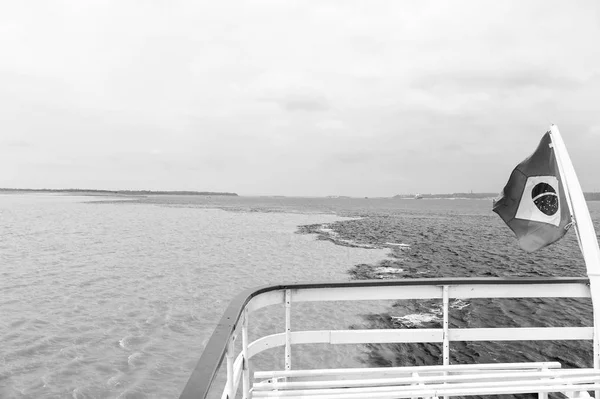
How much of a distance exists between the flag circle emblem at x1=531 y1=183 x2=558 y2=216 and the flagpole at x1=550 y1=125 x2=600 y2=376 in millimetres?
322

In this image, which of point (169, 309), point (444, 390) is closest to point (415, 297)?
point (444, 390)

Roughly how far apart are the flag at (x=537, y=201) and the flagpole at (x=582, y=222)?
0.20 metres

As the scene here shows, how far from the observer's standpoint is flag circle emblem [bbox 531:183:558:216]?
19.7 feet

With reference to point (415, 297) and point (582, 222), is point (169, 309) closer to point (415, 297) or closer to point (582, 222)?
point (415, 297)

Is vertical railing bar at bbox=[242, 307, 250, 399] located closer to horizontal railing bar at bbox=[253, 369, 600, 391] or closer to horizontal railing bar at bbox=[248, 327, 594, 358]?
→ horizontal railing bar at bbox=[253, 369, 600, 391]

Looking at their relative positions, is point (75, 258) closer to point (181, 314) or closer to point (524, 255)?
point (181, 314)

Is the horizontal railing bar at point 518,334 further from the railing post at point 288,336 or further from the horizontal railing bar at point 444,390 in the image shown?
the railing post at point 288,336

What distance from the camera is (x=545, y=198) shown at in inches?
242

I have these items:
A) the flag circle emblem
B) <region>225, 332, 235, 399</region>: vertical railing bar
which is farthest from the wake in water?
the flag circle emblem

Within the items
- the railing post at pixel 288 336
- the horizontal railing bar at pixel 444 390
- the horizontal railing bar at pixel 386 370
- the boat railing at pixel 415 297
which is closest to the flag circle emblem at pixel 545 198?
the boat railing at pixel 415 297

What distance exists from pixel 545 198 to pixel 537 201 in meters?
0.12

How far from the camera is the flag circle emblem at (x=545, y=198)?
237 inches

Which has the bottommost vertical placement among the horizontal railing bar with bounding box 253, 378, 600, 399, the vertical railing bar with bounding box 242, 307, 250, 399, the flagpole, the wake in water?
the wake in water

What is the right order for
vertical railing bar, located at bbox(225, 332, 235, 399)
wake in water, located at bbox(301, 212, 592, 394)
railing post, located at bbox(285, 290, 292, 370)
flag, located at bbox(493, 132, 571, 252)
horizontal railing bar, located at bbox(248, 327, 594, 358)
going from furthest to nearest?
wake in water, located at bbox(301, 212, 592, 394) < flag, located at bbox(493, 132, 571, 252) < horizontal railing bar, located at bbox(248, 327, 594, 358) < railing post, located at bbox(285, 290, 292, 370) < vertical railing bar, located at bbox(225, 332, 235, 399)
